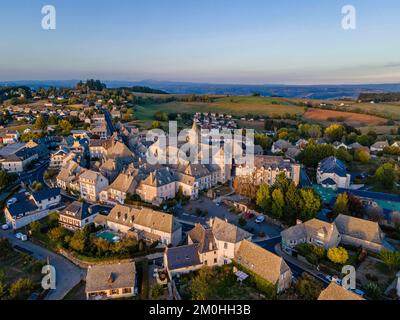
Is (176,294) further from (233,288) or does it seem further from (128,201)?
(128,201)

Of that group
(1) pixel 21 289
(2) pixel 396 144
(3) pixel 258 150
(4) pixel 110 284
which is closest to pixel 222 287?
(4) pixel 110 284

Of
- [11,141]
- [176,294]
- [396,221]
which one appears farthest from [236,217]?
[11,141]

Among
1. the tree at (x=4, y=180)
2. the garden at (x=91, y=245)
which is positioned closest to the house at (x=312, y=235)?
the garden at (x=91, y=245)

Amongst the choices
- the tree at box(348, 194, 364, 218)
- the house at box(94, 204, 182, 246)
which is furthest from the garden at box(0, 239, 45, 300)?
the tree at box(348, 194, 364, 218)

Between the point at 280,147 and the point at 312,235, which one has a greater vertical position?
the point at 280,147

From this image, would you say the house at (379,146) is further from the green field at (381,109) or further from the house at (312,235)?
the house at (312,235)

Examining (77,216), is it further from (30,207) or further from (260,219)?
(260,219)
